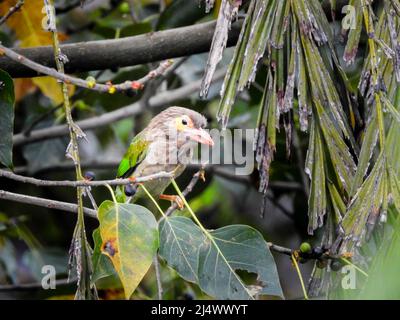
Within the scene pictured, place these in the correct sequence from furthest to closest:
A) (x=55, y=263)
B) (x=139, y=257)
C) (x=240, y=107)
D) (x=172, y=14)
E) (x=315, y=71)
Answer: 1. (x=240, y=107)
2. (x=55, y=263)
3. (x=172, y=14)
4. (x=315, y=71)
5. (x=139, y=257)

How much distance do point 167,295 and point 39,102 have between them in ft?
4.72

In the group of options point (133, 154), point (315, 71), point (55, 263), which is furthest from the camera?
point (55, 263)

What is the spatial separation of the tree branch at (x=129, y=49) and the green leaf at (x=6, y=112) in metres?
0.33

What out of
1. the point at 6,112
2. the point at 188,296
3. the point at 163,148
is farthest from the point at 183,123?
the point at 188,296

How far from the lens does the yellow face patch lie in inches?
104

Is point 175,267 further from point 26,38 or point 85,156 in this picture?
point 85,156

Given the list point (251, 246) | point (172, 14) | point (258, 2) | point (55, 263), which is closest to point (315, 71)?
point (258, 2)

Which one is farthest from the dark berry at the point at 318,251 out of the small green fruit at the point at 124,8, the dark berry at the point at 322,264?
the small green fruit at the point at 124,8

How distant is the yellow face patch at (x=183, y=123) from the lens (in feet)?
8.70

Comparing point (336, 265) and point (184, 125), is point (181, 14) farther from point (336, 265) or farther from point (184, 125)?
point (336, 265)

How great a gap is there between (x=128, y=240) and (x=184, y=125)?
843 mm

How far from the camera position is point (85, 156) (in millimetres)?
4496

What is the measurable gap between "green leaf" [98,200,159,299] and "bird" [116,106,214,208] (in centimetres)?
60

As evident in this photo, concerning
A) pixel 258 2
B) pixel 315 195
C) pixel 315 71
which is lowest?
pixel 315 195
